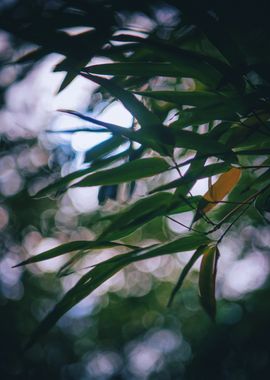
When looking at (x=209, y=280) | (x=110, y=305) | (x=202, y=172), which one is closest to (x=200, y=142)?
(x=202, y=172)

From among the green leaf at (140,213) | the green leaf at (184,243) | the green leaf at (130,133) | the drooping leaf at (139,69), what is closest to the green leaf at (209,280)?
the green leaf at (184,243)

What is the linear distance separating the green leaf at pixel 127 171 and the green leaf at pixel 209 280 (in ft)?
0.66

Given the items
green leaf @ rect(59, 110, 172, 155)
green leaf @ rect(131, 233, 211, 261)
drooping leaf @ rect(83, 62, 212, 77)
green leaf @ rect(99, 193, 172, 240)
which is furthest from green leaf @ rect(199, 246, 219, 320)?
drooping leaf @ rect(83, 62, 212, 77)

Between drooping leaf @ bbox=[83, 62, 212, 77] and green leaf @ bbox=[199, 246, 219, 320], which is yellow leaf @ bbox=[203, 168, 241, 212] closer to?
green leaf @ bbox=[199, 246, 219, 320]

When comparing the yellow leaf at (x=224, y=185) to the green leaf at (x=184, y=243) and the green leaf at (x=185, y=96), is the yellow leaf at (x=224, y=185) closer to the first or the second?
the green leaf at (x=184, y=243)

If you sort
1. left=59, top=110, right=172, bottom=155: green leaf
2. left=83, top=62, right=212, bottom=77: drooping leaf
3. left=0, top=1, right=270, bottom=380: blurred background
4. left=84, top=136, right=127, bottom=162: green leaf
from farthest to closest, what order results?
1. left=0, top=1, right=270, bottom=380: blurred background
2. left=84, top=136, right=127, bottom=162: green leaf
3. left=83, top=62, right=212, bottom=77: drooping leaf
4. left=59, top=110, right=172, bottom=155: green leaf

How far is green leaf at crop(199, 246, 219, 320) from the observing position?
0.63 m

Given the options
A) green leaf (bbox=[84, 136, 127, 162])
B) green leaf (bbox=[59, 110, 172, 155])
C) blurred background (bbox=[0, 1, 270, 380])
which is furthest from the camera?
blurred background (bbox=[0, 1, 270, 380])

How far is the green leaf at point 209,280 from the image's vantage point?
0.63m

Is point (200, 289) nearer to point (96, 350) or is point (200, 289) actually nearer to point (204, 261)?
point (204, 261)

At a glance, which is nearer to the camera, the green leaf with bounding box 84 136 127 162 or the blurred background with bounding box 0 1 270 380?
the green leaf with bounding box 84 136 127 162

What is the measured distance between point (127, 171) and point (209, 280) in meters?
0.27

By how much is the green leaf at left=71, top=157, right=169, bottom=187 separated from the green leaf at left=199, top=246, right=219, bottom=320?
0.66 feet

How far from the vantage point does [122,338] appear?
5598mm
